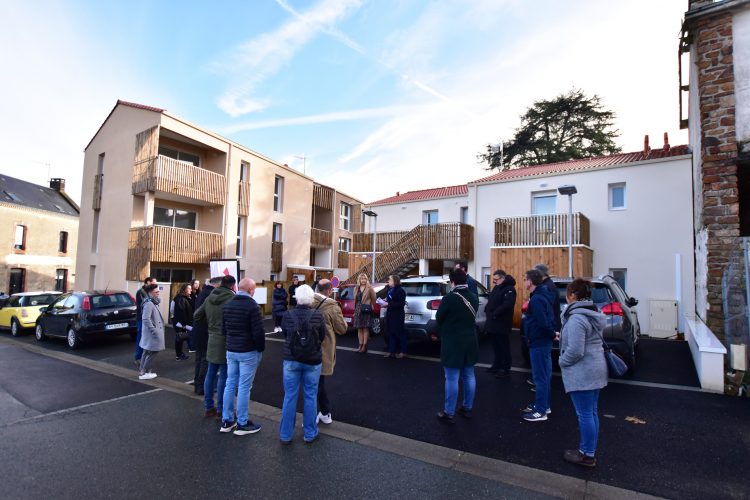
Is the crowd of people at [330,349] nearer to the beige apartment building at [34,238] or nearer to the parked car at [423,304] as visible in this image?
the parked car at [423,304]

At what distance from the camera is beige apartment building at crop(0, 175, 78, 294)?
28.7 metres

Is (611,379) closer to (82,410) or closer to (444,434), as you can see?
(444,434)

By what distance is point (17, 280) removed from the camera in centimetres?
2931

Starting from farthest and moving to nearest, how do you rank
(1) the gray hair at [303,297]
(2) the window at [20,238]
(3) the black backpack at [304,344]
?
(2) the window at [20,238] → (1) the gray hair at [303,297] → (3) the black backpack at [304,344]

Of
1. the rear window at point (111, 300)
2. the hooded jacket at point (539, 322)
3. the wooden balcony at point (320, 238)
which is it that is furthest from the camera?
the wooden balcony at point (320, 238)

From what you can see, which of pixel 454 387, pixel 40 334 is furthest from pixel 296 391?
pixel 40 334

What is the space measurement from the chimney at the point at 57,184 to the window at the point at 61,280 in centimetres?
958

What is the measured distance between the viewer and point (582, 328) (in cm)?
373

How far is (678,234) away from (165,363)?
1583 centimetres

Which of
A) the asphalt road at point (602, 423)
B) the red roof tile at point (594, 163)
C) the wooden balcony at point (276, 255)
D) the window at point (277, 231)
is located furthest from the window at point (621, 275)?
the window at point (277, 231)

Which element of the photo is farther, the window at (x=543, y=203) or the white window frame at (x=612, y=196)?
the window at (x=543, y=203)

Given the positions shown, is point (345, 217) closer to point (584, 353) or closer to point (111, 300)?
point (111, 300)

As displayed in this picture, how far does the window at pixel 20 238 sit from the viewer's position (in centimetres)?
2920

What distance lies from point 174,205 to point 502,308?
16323 mm
